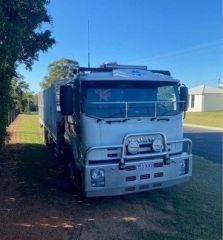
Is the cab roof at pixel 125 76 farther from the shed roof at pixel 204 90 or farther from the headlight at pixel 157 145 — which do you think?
the shed roof at pixel 204 90

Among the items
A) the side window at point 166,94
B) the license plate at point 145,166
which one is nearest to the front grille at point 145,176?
the license plate at point 145,166

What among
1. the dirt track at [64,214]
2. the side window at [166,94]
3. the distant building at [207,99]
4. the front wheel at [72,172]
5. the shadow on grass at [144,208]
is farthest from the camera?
the distant building at [207,99]

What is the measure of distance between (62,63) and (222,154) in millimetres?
51139

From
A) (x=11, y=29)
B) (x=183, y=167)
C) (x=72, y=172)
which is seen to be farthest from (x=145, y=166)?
(x=11, y=29)

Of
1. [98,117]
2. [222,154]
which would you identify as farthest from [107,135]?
[222,154]

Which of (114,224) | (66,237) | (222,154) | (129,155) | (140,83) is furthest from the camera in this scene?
(222,154)

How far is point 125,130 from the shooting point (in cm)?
650

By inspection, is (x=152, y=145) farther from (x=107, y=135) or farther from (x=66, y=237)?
(x=66, y=237)

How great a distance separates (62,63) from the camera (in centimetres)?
6141

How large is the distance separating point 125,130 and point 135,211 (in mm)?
1550

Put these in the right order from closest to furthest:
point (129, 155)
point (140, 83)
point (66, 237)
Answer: point (66, 237), point (129, 155), point (140, 83)

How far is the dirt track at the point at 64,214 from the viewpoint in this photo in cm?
543

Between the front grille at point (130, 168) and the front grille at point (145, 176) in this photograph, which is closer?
the front grille at point (130, 168)

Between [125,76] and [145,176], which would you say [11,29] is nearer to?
[125,76]
